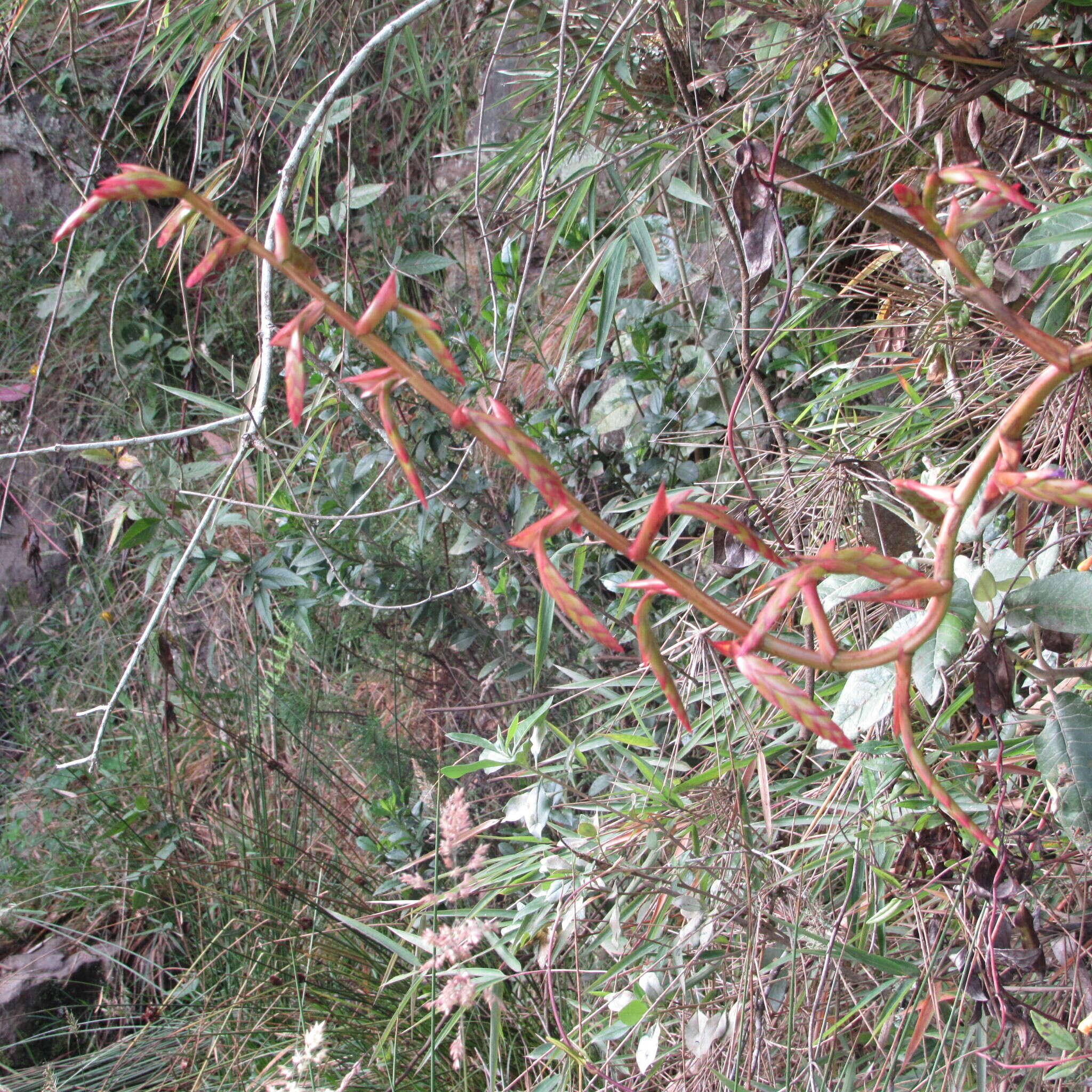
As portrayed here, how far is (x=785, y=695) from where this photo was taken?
0.86 feet

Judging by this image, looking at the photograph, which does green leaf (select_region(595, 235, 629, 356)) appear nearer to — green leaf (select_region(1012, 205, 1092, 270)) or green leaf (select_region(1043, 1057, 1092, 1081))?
green leaf (select_region(1012, 205, 1092, 270))

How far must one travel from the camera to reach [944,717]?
2.30ft

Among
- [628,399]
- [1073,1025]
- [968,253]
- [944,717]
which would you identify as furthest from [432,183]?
[1073,1025]

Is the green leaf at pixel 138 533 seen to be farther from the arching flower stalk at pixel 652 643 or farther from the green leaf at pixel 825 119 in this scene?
the arching flower stalk at pixel 652 643

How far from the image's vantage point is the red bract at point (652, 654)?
0.29m

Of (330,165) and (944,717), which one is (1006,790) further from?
(330,165)

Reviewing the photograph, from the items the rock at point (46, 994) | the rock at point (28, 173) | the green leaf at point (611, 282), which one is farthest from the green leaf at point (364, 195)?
the rock at point (28, 173)

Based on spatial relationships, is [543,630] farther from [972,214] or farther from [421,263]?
[972,214]

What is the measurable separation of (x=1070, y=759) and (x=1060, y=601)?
0.34 feet

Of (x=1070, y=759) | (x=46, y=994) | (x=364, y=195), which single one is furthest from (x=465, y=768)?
(x=46, y=994)

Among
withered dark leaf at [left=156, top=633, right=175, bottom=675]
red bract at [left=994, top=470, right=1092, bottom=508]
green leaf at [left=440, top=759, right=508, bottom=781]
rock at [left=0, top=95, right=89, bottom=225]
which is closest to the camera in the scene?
red bract at [left=994, top=470, right=1092, bottom=508]

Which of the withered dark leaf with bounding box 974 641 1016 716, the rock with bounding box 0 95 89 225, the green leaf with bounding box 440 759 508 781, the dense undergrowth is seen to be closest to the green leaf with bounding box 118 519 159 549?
the dense undergrowth

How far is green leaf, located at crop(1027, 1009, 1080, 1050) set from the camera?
605 millimetres

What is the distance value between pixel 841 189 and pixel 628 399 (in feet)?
1.79
